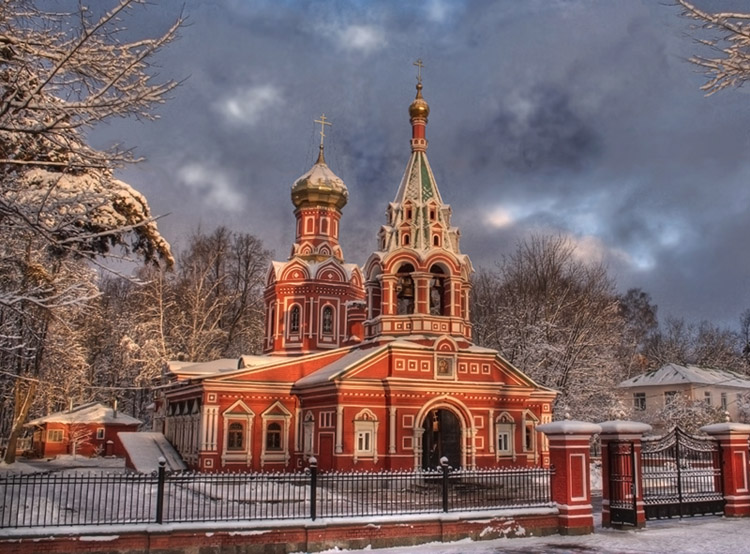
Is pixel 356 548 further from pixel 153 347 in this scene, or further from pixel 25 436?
pixel 25 436

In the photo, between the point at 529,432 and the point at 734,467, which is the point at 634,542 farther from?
the point at 529,432

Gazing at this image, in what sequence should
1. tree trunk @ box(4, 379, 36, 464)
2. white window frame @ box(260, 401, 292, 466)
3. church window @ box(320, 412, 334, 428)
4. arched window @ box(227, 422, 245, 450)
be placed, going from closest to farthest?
church window @ box(320, 412, 334, 428)
tree trunk @ box(4, 379, 36, 464)
arched window @ box(227, 422, 245, 450)
white window frame @ box(260, 401, 292, 466)

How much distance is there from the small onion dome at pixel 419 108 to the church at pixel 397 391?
0.04m

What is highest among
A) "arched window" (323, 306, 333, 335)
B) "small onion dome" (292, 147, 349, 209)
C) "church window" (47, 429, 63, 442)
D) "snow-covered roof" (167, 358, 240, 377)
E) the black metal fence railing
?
"small onion dome" (292, 147, 349, 209)

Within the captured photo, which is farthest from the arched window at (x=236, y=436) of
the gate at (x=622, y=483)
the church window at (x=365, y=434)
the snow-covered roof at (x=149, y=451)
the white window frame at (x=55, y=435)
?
the white window frame at (x=55, y=435)

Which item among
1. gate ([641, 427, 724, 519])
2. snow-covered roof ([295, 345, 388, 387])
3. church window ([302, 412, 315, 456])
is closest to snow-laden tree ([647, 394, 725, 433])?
snow-covered roof ([295, 345, 388, 387])

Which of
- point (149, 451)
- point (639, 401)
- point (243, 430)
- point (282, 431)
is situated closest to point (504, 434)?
point (282, 431)

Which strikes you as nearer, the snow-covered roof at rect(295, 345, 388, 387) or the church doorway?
the snow-covered roof at rect(295, 345, 388, 387)

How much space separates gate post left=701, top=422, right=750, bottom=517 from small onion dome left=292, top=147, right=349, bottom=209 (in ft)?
68.0

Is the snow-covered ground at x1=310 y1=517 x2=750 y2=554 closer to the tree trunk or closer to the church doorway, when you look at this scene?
the church doorway

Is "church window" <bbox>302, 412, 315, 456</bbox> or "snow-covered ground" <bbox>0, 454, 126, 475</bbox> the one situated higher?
"church window" <bbox>302, 412, 315, 456</bbox>

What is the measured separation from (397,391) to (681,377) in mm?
24641

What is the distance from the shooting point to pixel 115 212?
10461 mm

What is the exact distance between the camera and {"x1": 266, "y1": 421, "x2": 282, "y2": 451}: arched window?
26119 mm
